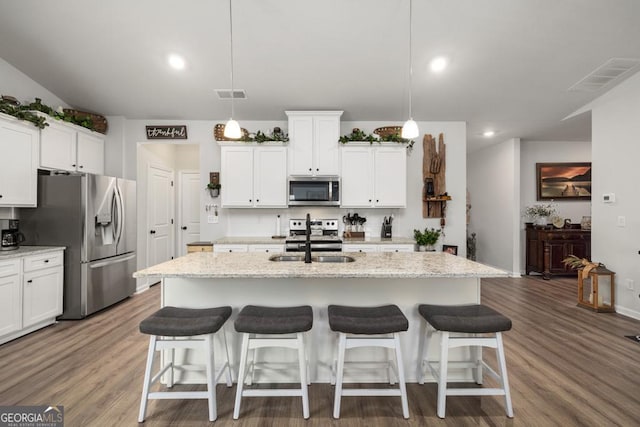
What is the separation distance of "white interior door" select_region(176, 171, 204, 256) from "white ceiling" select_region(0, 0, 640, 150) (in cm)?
166

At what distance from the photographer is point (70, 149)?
382 centimetres

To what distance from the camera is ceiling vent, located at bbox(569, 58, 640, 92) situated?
3397mm

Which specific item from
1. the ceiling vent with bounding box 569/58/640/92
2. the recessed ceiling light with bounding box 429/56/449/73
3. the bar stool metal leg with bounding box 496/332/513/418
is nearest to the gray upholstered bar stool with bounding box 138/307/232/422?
the bar stool metal leg with bounding box 496/332/513/418

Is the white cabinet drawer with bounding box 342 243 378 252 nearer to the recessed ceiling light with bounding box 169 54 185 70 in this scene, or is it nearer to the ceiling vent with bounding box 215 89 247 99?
the ceiling vent with bounding box 215 89 247 99

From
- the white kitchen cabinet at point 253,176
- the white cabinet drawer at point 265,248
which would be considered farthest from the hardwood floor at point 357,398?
the white kitchen cabinet at point 253,176

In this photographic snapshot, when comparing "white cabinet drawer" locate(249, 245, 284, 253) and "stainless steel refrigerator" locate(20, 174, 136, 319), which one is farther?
"white cabinet drawer" locate(249, 245, 284, 253)

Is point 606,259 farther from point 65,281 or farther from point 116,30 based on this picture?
point 65,281

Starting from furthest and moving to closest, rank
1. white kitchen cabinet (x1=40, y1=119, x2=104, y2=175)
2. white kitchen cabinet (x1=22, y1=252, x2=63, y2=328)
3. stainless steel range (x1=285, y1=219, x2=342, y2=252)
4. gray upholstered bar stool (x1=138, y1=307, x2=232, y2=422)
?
1. stainless steel range (x1=285, y1=219, x2=342, y2=252)
2. white kitchen cabinet (x1=40, y1=119, x2=104, y2=175)
3. white kitchen cabinet (x1=22, y1=252, x2=63, y2=328)
4. gray upholstered bar stool (x1=138, y1=307, x2=232, y2=422)

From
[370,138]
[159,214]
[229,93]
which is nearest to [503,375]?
[370,138]

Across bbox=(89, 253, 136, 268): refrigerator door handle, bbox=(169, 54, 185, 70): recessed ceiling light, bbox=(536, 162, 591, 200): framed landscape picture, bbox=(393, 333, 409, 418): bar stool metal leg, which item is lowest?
bbox=(393, 333, 409, 418): bar stool metal leg

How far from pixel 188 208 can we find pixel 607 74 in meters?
6.79

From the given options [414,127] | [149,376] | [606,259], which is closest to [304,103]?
[414,127]

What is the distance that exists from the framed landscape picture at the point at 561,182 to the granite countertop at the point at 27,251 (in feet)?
25.6

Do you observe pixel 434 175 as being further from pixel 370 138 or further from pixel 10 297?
pixel 10 297
